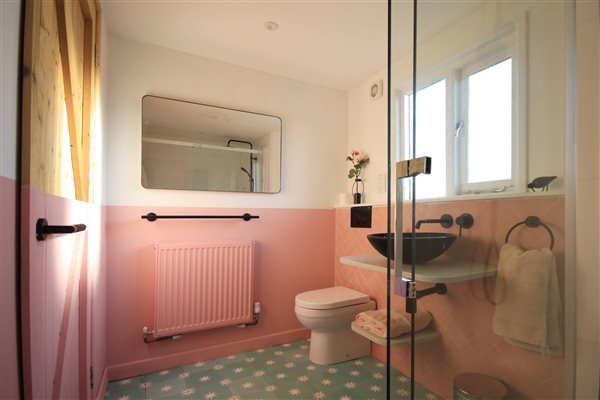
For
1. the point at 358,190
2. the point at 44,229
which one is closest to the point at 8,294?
the point at 44,229

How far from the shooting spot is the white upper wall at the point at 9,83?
0.58 meters

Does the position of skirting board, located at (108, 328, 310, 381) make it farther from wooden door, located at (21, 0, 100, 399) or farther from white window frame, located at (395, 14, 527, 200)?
white window frame, located at (395, 14, 527, 200)

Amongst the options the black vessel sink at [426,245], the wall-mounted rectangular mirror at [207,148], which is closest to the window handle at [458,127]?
the black vessel sink at [426,245]

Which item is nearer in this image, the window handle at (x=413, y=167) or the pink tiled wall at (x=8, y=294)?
the pink tiled wall at (x=8, y=294)

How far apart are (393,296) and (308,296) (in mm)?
1041

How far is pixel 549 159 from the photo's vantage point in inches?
38.9

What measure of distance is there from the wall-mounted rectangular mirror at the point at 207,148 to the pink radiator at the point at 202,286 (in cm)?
46

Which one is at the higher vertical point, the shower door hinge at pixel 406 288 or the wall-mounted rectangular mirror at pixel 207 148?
the wall-mounted rectangular mirror at pixel 207 148

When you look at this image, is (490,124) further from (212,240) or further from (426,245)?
(212,240)

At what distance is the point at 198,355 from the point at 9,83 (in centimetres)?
200

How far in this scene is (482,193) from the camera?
1.15 meters

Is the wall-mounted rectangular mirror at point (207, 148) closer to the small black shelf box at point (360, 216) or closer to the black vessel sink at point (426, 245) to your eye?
the small black shelf box at point (360, 216)

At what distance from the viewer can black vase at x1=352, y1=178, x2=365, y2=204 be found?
2.46 m

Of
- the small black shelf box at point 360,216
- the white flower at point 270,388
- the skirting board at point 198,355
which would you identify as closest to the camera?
the white flower at point 270,388
